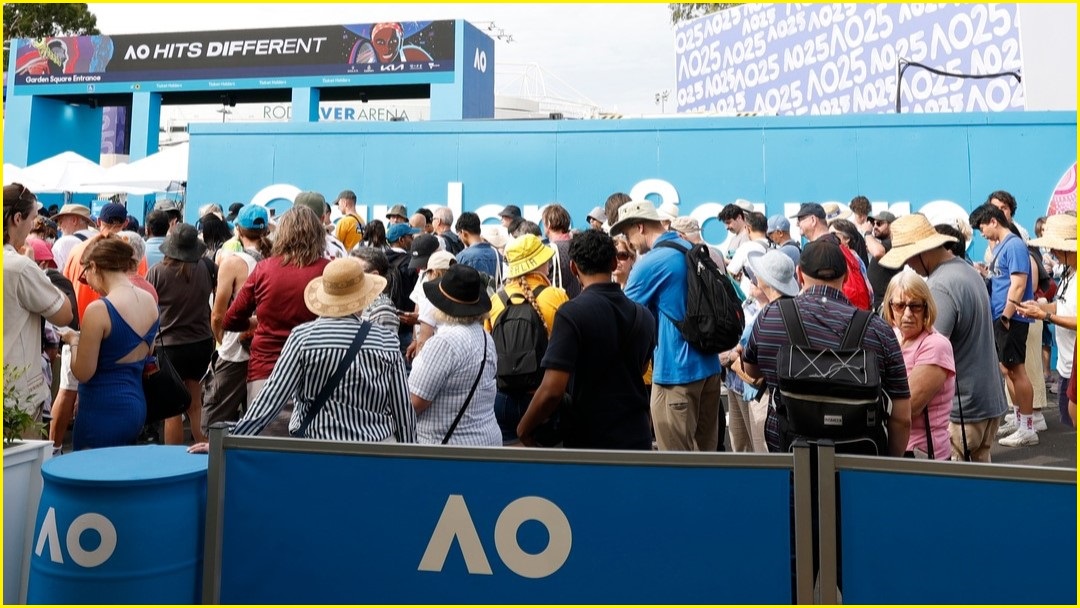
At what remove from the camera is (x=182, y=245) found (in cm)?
617

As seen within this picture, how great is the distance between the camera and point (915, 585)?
111 inches

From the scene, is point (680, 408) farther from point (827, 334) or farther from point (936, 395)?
point (827, 334)

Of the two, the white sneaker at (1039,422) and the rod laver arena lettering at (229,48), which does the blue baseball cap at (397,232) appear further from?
the rod laver arena lettering at (229,48)

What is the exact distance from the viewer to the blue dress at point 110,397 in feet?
14.6

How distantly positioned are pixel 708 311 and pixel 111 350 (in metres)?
3.00

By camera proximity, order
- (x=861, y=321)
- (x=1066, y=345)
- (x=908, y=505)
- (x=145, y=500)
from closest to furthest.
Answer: (x=908, y=505) → (x=145, y=500) → (x=861, y=321) → (x=1066, y=345)

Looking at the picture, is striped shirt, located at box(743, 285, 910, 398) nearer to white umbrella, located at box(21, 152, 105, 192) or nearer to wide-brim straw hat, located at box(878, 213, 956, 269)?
wide-brim straw hat, located at box(878, 213, 956, 269)

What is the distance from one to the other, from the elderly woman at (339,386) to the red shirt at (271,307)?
137 centimetres

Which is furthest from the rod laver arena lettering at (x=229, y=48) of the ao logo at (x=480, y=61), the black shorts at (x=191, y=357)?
the black shorts at (x=191, y=357)

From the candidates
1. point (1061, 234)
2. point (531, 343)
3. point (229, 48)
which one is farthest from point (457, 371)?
point (229, 48)

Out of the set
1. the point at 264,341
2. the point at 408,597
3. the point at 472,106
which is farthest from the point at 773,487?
the point at 472,106

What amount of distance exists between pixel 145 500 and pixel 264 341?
2.12 meters

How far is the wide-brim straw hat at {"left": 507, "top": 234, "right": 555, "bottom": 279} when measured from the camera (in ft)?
16.1

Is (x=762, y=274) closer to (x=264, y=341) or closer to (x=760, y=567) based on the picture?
(x=760, y=567)
